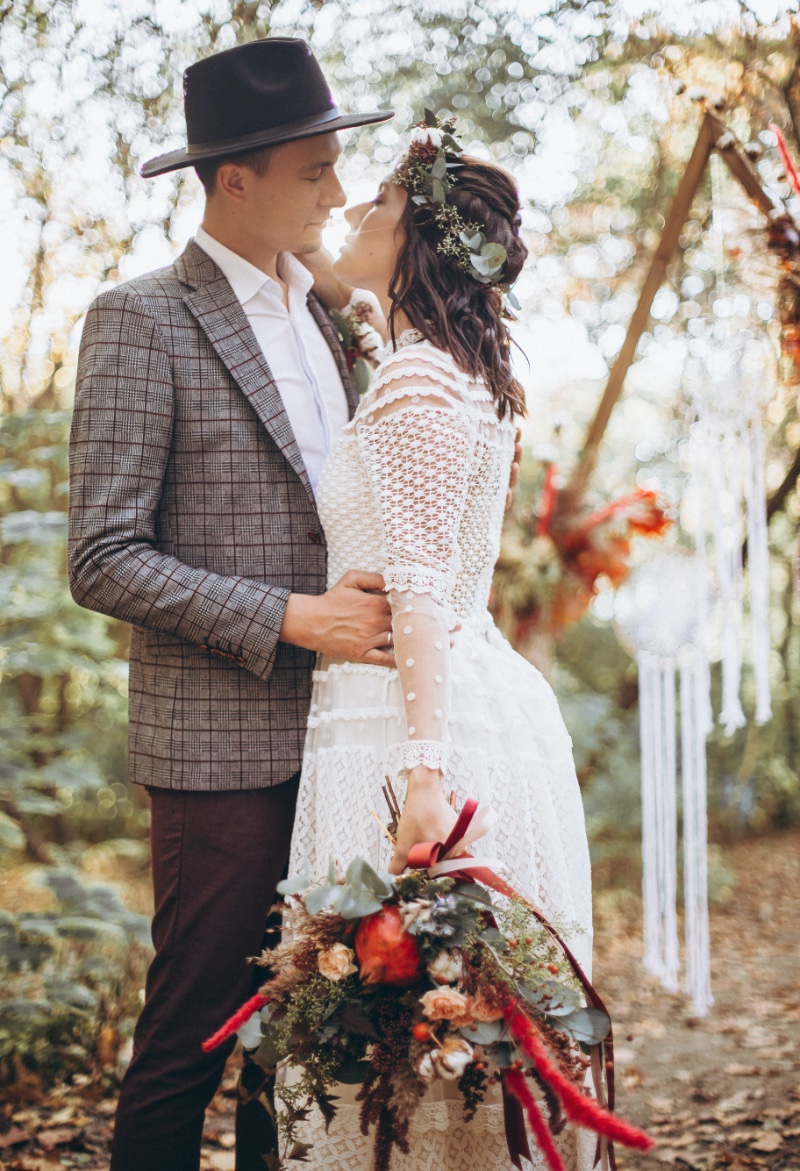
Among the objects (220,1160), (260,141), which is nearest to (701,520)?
(260,141)

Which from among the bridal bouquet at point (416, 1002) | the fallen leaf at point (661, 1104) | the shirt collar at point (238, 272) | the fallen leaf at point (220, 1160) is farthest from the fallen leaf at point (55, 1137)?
the shirt collar at point (238, 272)

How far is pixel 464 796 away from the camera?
1.61 m

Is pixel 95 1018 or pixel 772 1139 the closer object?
pixel 772 1139

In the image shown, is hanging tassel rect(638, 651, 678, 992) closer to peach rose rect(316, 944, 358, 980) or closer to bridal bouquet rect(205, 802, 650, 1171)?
bridal bouquet rect(205, 802, 650, 1171)

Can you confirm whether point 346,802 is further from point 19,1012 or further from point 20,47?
point 20,47

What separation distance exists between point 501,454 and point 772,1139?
2082 mm

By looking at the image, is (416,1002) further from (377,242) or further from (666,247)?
(666,247)

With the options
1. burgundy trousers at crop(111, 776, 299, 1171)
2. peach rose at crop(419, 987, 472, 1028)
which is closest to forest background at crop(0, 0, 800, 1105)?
burgundy trousers at crop(111, 776, 299, 1171)

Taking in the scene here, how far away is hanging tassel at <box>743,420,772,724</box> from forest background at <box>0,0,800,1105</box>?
1.26 feet

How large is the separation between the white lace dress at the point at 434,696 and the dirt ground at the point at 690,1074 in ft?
4.27

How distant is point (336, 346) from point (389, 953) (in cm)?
133

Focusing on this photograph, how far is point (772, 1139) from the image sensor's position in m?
2.62

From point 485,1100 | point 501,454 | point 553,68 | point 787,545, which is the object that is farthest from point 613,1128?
point 787,545

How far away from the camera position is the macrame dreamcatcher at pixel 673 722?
3480 mm
